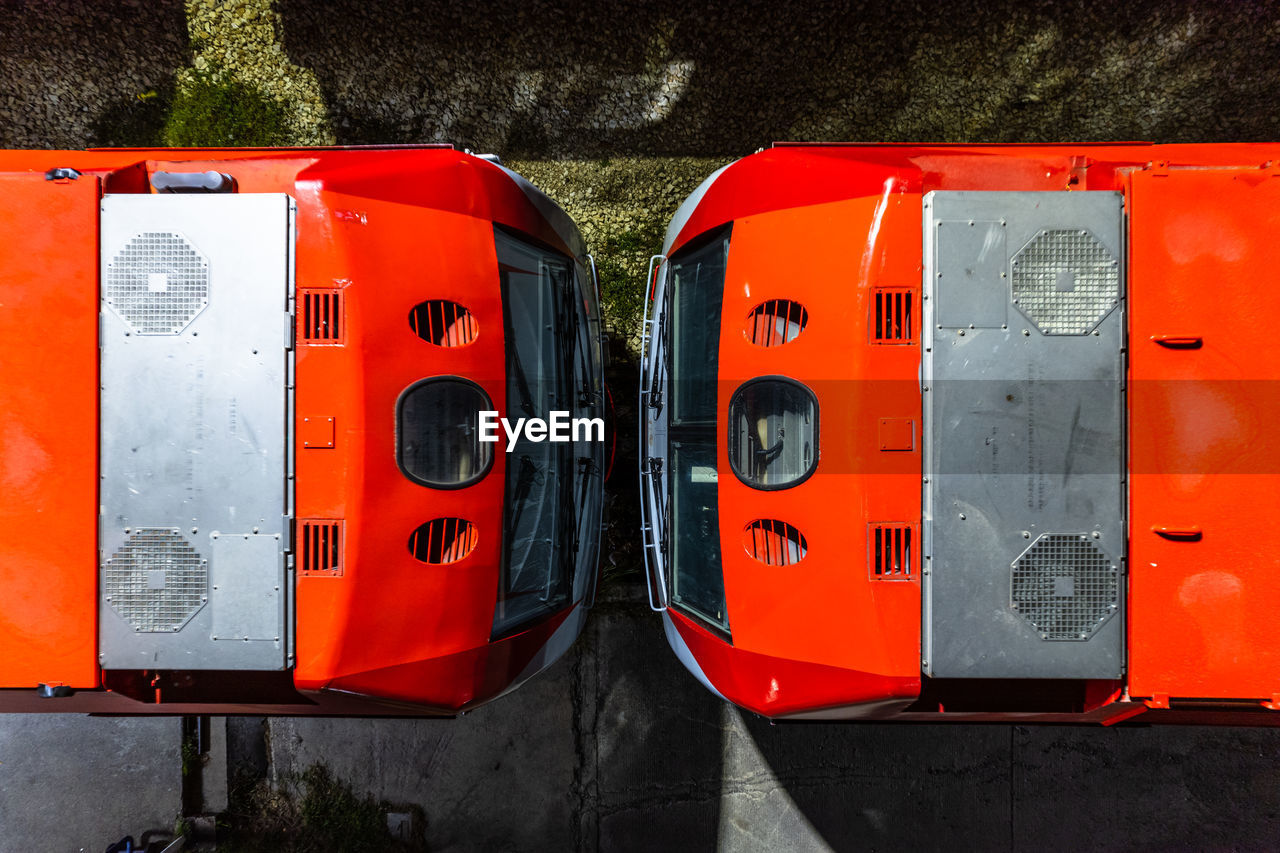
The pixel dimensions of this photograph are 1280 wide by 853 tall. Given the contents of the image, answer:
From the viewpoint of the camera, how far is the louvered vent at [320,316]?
6.96 feet

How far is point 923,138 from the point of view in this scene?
3611 millimetres

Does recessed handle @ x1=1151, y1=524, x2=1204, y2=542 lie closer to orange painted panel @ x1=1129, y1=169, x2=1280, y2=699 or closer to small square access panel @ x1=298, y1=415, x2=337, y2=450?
orange painted panel @ x1=1129, y1=169, x2=1280, y2=699

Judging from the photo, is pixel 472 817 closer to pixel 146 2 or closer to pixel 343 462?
pixel 343 462

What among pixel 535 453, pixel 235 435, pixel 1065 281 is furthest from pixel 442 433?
pixel 1065 281

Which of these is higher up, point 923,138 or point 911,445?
point 923,138

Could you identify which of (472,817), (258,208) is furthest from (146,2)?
(472,817)

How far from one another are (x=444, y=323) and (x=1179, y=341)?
246 cm

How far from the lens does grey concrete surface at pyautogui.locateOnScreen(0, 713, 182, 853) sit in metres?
3.52

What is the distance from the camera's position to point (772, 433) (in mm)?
2301

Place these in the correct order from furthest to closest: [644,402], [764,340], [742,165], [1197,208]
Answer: [644,402], [742,165], [764,340], [1197,208]

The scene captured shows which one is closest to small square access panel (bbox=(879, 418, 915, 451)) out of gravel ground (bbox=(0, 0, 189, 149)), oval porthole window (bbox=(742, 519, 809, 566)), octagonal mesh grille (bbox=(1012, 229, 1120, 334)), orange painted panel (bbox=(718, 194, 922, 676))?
orange painted panel (bbox=(718, 194, 922, 676))

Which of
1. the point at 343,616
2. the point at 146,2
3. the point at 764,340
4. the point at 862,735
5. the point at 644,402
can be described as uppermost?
the point at 146,2

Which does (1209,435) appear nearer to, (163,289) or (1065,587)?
(1065,587)

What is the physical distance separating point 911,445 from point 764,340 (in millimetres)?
631
